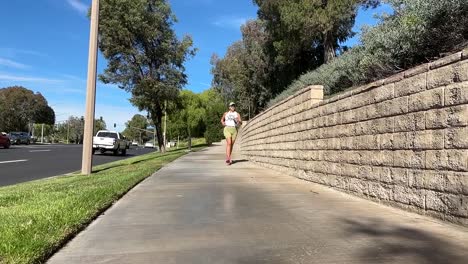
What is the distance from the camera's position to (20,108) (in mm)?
108250

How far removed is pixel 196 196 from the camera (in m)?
8.66

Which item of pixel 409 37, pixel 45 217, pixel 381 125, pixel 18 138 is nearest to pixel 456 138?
pixel 381 125

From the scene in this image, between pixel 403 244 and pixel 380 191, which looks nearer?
pixel 403 244

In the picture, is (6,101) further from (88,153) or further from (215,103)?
(88,153)

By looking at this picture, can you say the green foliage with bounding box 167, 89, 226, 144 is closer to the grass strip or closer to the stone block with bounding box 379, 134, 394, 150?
the grass strip

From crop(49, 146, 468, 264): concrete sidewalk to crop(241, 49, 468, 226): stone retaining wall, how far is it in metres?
0.30

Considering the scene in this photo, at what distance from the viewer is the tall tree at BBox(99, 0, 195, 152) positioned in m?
33.2

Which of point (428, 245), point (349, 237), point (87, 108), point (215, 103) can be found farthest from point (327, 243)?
point (215, 103)

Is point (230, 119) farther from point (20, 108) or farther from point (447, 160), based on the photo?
point (20, 108)

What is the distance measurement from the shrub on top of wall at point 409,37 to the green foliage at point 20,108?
97.0 m

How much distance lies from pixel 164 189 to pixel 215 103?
64161 millimetres

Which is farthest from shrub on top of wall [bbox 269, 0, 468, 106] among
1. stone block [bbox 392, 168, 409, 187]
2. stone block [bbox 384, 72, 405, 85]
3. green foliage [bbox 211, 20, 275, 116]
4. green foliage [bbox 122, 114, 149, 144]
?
green foliage [bbox 122, 114, 149, 144]

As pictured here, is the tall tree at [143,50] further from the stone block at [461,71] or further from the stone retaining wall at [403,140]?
the stone block at [461,71]

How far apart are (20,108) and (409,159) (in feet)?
369
